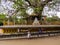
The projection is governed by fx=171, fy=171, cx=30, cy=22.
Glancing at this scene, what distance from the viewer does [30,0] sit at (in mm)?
15508

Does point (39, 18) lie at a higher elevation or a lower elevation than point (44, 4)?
lower

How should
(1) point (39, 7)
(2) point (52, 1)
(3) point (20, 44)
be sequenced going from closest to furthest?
(3) point (20, 44), (1) point (39, 7), (2) point (52, 1)

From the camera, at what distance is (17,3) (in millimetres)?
14867

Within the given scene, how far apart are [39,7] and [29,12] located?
1644 mm

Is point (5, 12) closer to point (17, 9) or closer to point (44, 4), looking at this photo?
point (17, 9)

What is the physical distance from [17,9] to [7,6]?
1174 millimetres

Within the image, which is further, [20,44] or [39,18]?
[39,18]

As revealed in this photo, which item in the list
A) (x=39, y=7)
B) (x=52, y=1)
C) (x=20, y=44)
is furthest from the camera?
(x=52, y=1)

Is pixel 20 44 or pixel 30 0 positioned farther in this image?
pixel 30 0

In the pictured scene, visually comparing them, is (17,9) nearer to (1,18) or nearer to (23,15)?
(23,15)

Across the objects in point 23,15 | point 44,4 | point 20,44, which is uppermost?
point 44,4

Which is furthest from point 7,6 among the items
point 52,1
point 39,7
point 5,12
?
point 52,1

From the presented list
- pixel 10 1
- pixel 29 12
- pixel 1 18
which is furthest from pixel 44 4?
pixel 1 18

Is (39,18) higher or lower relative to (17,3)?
lower
